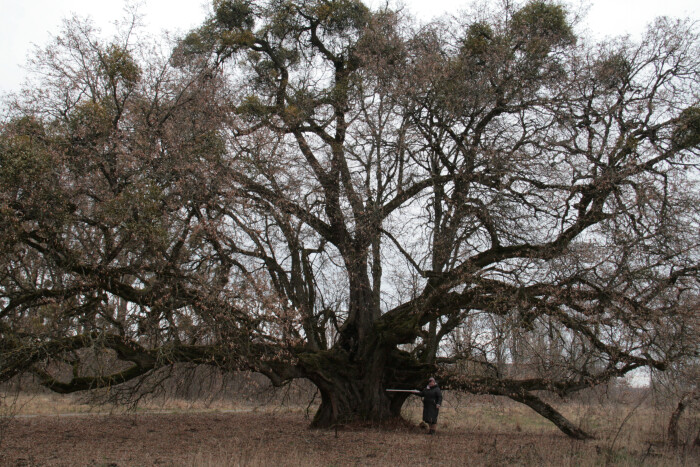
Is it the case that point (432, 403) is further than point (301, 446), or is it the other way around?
point (432, 403)

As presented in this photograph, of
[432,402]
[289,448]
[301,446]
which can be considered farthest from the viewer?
[432,402]

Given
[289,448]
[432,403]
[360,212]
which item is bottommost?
[289,448]

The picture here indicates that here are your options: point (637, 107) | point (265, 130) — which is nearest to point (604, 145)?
point (637, 107)

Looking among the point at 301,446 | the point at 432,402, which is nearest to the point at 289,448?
the point at 301,446

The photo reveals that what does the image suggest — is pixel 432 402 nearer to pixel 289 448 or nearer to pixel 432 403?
pixel 432 403

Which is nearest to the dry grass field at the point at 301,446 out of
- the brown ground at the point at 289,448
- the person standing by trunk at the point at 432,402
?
the brown ground at the point at 289,448

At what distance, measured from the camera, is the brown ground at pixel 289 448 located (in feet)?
30.0

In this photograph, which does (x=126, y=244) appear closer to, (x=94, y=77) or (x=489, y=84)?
(x=94, y=77)

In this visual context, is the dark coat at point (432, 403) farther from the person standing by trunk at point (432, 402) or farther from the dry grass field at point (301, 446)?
the dry grass field at point (301, 446)

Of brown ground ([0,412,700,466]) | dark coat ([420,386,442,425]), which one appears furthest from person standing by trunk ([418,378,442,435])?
brown ground ([0,412,700,466])

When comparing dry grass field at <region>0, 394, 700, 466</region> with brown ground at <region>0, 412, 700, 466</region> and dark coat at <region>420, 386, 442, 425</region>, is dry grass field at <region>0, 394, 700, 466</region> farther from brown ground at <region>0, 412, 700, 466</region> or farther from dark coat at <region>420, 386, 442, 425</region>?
dark coat at <region>420, 386, 442, 425</region>

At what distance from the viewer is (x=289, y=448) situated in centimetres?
1055

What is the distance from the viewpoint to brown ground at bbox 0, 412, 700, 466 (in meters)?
9.13

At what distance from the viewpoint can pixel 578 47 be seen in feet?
40.3
